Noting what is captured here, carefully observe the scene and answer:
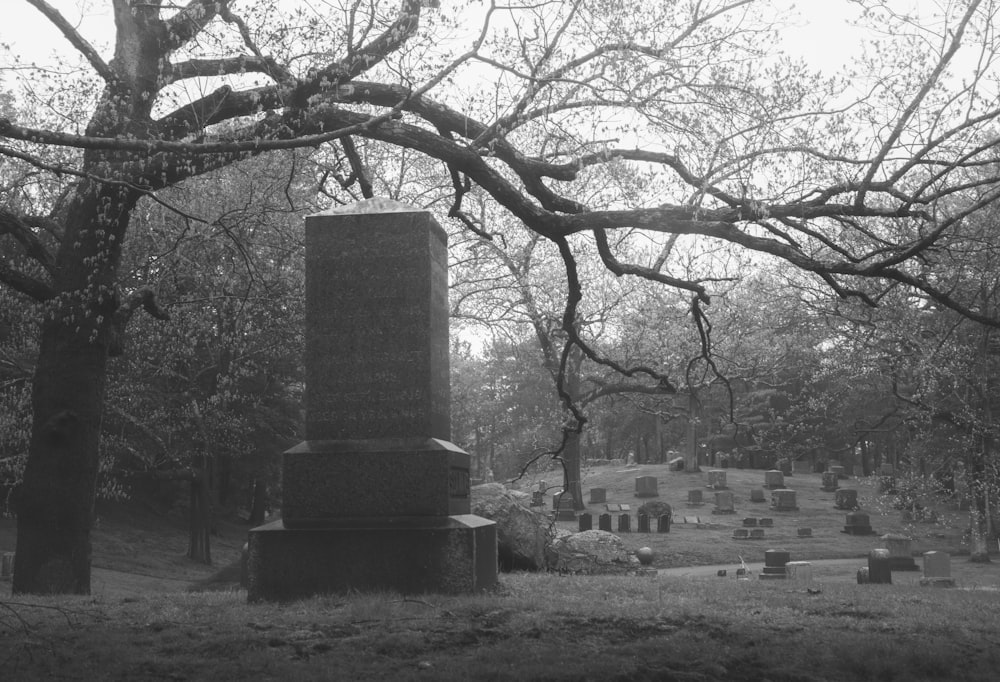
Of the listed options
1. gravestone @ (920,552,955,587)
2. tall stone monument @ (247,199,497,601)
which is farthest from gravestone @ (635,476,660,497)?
tall stone monument @ (247,199,497,601)

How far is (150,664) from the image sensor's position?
603cm

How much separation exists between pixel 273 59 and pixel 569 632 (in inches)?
284

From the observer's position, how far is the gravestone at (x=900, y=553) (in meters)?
25.4

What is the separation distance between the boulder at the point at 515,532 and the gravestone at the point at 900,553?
14294 mm

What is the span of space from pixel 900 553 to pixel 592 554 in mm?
11884

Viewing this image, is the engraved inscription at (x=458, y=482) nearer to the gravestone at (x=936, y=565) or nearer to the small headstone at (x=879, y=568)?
the small headstone at (x=879, y=568)

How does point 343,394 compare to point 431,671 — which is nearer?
point 431,671

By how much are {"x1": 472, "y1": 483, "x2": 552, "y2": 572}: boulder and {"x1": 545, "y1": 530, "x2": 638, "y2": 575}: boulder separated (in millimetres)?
1559

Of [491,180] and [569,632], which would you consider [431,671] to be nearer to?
[569,632]

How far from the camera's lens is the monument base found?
28.1ft

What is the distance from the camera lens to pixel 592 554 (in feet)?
59.1

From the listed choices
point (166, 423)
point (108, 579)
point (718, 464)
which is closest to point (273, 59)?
point (108, 579)

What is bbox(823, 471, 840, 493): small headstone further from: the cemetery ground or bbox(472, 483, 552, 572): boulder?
the cemetery ground

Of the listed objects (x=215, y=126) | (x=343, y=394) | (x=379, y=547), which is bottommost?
(x=379, y=547)
